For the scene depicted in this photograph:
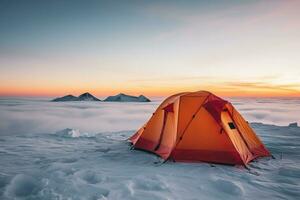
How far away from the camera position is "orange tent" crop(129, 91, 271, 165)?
897cm

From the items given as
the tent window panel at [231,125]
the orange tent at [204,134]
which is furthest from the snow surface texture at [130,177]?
the tent window panel at [231,125]

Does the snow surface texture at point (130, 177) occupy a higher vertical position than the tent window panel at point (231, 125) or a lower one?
lower

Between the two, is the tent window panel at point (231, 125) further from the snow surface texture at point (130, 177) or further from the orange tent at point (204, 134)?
the snow surface texture at point (130, 177)

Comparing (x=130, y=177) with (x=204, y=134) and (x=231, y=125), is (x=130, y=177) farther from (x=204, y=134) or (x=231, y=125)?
(x=231, y=125)

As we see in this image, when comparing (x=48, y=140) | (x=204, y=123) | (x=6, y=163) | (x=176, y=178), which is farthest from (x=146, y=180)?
(x=48, y=140)

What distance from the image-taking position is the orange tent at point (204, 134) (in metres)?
8.97

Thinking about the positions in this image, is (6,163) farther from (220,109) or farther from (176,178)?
(220,109)

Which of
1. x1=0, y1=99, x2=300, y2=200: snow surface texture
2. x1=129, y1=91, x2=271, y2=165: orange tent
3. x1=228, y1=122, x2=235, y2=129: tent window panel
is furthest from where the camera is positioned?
x1=228, y1=122, x2=235, y2=129: tent window panel

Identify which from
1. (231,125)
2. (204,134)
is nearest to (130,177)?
(204,134)

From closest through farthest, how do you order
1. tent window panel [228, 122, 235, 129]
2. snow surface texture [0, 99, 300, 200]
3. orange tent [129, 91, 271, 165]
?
1. snow surface texture [0, 99, 300, 200]
2. orange tent [129, 91, 271, 165]
3. tent window panel [228, 122, 235, 129]

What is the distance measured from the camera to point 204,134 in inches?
364

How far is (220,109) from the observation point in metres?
9.49

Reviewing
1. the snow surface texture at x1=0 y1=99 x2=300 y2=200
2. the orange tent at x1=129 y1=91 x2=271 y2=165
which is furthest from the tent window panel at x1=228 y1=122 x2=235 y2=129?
the snow surface texture at x1=0 y1=99 x2=300 y2=200

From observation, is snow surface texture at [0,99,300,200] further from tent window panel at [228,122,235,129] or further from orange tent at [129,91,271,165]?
tent window panel at [228,122,235,129]
